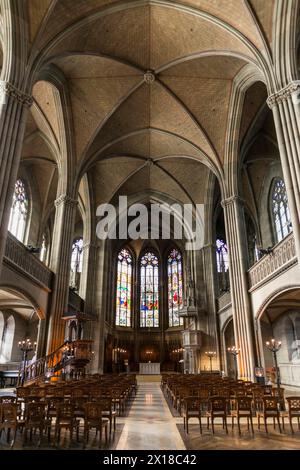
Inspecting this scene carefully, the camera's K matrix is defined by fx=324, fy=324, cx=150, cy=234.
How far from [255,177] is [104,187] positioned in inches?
474

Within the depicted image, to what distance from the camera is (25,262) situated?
48.9 ft

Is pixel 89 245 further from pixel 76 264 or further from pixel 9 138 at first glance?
pixel 9 138

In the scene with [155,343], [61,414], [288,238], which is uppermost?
[288,238]

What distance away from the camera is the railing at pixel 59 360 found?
14.2 metres

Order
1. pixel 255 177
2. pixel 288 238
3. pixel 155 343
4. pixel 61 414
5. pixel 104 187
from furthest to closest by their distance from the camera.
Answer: pixel 155 343 → pixel 104 187 → pixel 255 177 → pixel 288 238 → pixel 61 414

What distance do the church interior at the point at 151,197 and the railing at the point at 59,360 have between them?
0.10 metres

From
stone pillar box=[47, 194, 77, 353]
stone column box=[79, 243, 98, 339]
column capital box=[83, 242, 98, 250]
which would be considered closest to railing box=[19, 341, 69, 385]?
stone pillar box=[47, 194, 77, 353]

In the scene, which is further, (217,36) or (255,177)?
(255,177)

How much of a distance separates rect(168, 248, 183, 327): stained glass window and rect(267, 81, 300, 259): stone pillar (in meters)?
28.2

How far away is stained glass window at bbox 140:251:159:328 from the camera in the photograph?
38.9 m

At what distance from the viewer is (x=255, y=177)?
23.9 m

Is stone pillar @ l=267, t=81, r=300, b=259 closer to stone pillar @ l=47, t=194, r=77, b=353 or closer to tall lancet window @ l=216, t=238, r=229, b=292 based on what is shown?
stone pillar @ l=47, t=194, r=77, b=353
